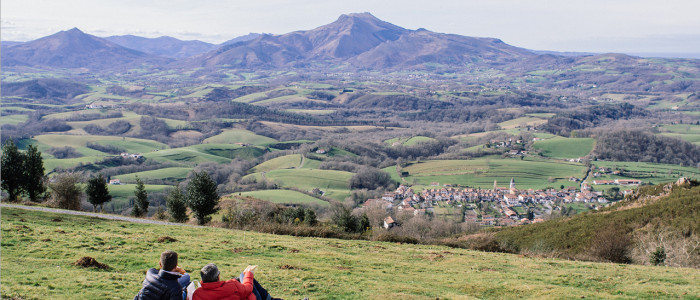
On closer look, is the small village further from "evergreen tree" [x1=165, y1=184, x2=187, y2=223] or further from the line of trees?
the line of trees

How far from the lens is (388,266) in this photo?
1750 cm

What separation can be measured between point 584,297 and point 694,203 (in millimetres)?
26540

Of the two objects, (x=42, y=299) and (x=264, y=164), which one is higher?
(x=42, y=299)

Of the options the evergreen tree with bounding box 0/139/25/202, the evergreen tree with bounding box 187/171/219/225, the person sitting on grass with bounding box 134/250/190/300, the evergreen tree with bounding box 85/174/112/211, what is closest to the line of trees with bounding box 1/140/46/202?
the evergreen tree with bounding box 0/139/25/202

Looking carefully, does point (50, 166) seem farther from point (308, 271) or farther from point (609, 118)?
point (609, 118)

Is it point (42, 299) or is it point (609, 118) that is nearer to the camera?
point (42, 299)

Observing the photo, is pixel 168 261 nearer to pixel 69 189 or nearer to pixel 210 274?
pixel 210 274

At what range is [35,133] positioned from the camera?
450 ft

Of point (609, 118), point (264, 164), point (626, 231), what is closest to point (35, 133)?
point (264, 164)

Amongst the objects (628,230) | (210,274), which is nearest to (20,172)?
(210,274)

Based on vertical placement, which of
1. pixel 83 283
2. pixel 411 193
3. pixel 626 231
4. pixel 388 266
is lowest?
pixel 411 193

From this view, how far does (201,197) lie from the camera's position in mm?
36031

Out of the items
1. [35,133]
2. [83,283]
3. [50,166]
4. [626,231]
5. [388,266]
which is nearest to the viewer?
[83,283]

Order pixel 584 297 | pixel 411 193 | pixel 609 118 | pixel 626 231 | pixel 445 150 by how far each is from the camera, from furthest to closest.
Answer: pixel 609 118 < pixel 445 150 < pixel 411 193 < pixel 626 231 < pixel 584 297
